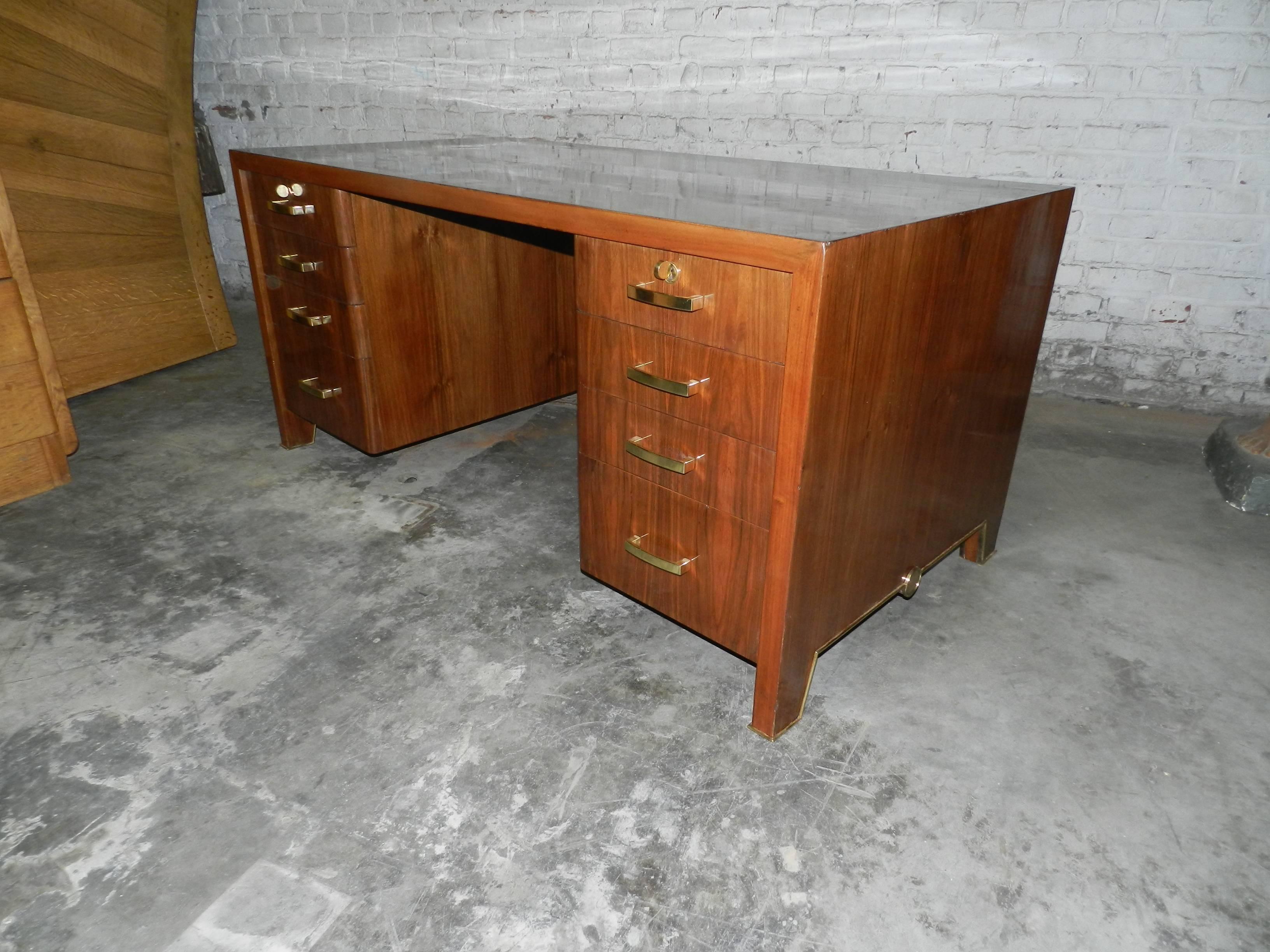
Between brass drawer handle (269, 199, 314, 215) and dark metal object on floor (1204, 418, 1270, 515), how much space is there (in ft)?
7.24

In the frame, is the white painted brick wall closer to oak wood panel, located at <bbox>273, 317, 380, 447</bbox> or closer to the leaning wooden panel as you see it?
the leaning wooden panel

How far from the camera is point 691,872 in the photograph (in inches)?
40.0

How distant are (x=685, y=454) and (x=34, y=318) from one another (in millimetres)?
1633

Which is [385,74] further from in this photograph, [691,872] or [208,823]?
[691,872]

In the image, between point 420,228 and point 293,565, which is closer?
point 293,565

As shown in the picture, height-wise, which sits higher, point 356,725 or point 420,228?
point 420,228

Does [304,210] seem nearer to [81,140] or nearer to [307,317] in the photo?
[307,317]

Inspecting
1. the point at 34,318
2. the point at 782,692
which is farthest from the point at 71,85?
the point at 782,692

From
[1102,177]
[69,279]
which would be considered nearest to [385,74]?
[69,279]

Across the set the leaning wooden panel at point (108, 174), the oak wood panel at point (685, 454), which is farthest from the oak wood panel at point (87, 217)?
the oak wood panel at point (685, 454)

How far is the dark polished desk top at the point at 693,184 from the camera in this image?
1.10m

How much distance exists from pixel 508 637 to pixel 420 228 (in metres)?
1.02

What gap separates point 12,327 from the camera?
184 cm

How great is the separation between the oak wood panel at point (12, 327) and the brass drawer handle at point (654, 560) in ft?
4.95
